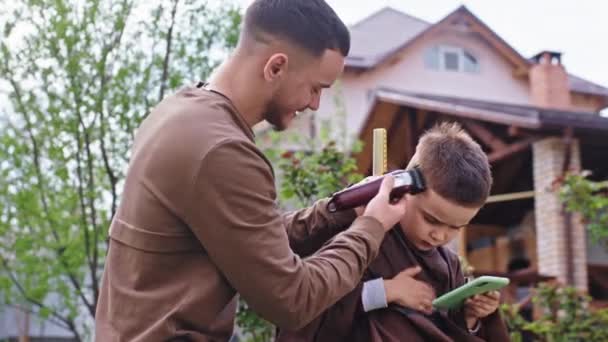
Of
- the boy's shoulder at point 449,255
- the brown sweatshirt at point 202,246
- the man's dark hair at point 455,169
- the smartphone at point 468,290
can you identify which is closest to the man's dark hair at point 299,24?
the brown sweatshirt at point 202,246

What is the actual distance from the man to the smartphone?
30cm

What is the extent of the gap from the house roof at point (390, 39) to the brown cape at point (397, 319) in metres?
17.7

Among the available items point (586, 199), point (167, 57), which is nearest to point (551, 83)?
point (586, 199)

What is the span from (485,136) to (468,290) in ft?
30.8

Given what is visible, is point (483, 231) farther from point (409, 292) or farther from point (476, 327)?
point (409, 292)

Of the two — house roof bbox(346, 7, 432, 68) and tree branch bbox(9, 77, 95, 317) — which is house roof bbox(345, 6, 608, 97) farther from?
tree branch bbox(9, 77, 95, 317)

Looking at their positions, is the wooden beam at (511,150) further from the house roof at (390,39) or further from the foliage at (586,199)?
the house roof at (390,39)

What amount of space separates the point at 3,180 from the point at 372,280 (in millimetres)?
5437

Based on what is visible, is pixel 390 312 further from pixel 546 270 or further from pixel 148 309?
pixel 546 270

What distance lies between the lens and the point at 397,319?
2260mm

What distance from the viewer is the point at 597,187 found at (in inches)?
265

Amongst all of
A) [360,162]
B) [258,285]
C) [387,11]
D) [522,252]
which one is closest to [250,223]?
[258,285]

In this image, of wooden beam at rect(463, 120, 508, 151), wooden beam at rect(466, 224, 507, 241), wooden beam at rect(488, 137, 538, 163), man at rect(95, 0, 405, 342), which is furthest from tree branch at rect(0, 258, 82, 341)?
wooden beam at rect(466, 224, 507, 241)

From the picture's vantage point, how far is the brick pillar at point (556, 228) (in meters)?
9.95
